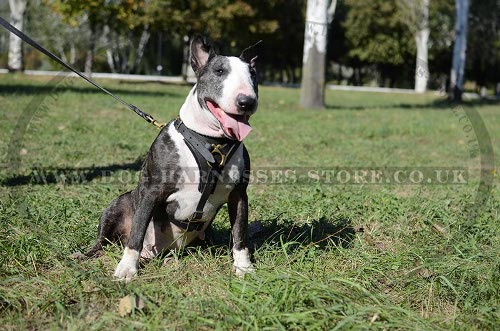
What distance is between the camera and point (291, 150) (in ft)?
28.2

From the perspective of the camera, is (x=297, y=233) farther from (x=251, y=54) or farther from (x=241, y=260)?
(x=251, y=54)

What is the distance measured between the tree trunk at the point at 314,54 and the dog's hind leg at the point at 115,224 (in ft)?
38.4

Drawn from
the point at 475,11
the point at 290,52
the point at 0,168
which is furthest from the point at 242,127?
the point at 290,52

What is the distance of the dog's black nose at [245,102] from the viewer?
2.94 meters

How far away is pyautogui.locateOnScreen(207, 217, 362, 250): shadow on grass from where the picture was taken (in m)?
3.80

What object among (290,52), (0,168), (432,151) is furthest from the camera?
(290,52)

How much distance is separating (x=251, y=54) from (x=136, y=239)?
1.29 metres

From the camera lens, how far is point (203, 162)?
3135mm

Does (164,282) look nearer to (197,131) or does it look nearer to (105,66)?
(197,131)

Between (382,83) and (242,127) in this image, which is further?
(382,83)

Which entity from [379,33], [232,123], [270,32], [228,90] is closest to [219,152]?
[232,123]

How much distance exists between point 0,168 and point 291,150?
13.7 feet

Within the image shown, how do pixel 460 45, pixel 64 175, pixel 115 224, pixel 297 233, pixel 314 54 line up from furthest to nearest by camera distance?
pixel 460 45, pixel 314 54, pixel 64 175, pixel 297 233, pixel 115 224

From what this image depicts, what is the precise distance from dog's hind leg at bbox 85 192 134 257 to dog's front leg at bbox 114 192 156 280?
0.41m
